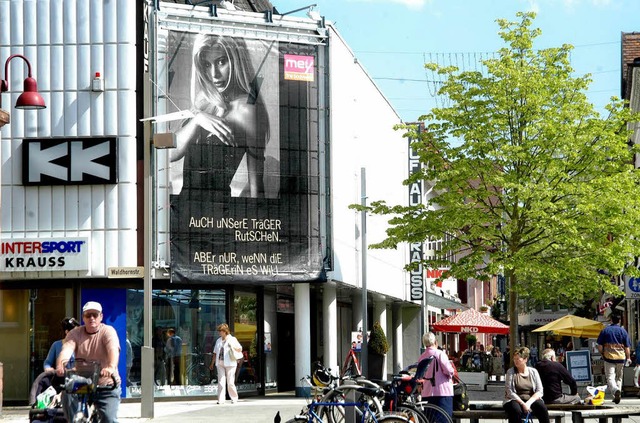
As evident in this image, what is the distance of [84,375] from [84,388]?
0.13 metres

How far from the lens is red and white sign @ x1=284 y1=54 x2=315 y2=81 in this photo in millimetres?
Answer: 34156

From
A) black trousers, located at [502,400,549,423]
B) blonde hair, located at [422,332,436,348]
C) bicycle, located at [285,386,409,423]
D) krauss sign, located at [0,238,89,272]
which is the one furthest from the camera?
krauss sign, located at [0,238,89,272]

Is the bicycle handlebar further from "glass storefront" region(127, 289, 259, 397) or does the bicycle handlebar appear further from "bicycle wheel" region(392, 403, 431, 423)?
"glass storefront" region(127, 289, 259, 397)

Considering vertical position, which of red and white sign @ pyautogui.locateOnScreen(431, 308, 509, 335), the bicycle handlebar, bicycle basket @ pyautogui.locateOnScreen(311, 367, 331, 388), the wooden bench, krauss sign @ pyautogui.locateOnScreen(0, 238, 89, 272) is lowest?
the wooden bench

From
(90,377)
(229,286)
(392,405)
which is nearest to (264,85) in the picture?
(229,286)

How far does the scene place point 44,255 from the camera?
3200cm

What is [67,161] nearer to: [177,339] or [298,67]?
[177,339]

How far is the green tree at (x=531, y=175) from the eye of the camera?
109 feet

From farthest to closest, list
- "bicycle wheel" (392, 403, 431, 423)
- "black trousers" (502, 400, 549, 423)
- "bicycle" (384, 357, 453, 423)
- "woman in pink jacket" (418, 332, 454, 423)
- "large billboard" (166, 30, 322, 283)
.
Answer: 1. "large billboard" (166, 30, 322, 283)
2. "woman in pink jacket" (418, 332, 454, 423)
3. "bicycle" (384, 357, 453, 423)
4. "black trousers" (502, 400, 549, 423)
5. "bicycle wheel" (392, 403, 431, 423)

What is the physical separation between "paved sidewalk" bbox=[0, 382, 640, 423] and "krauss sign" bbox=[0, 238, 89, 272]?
3408mm

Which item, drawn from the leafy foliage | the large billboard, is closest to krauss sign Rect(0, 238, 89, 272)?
the large billboard

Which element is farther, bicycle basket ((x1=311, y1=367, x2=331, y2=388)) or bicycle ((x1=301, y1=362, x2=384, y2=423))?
bicycle basket ((x1=311, y1=367, x2=331, y2=388))

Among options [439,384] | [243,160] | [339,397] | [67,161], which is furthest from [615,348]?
[339,397]

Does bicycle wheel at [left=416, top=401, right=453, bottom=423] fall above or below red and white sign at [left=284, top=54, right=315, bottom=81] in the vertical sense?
below
